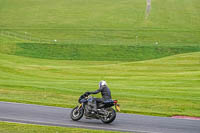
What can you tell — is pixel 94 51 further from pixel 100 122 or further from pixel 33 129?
pixel 33 129

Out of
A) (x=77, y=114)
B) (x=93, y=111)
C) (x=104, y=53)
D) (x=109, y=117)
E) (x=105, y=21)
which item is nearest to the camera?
(x=109, y=117)

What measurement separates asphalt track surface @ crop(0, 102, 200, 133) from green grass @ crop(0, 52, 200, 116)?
2.70m

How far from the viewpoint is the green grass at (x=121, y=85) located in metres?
25.8

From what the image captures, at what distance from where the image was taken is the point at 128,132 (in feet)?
54.6

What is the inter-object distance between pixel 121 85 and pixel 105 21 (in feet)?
189

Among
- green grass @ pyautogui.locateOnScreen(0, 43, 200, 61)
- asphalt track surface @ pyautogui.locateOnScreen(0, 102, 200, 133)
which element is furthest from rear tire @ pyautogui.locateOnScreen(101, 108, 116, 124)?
green grass @ pyautogui.locateOnScreen(0, 43, 200, 61)

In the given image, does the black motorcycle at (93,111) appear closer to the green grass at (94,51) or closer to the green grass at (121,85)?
the green grass at (121,85)

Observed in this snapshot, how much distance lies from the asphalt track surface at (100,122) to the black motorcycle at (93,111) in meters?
0.27

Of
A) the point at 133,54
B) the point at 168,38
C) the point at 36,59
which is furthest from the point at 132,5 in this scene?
the point at 36,59

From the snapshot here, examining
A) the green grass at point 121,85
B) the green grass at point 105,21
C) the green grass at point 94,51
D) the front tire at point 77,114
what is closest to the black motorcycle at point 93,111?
the front tire at point 77,114

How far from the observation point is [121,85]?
35.1 metres

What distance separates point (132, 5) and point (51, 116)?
86269 millimetres

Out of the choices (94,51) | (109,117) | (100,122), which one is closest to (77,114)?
(100,122)

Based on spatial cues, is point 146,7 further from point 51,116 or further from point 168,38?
point 51,116
